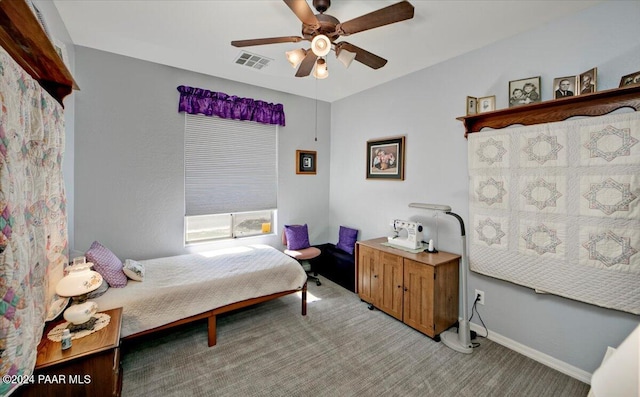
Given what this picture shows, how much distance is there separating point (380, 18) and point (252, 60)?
1806 mm

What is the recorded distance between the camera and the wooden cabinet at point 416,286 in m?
2.60

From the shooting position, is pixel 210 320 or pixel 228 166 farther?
pixel 228 166

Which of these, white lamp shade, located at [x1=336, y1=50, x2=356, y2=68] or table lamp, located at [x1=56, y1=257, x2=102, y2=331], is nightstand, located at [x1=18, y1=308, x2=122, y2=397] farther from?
white lamp shade, located at [x1=336, y1=50, x2=356, y2=68]

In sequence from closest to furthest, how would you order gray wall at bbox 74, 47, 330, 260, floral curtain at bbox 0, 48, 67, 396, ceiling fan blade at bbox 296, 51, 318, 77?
floral curtain at bbox 0, 48, 67, 396 → ceiling fan blade at bbox 296, 51, 318, 77 → gray wall at bbox 74, 47, 330, 260

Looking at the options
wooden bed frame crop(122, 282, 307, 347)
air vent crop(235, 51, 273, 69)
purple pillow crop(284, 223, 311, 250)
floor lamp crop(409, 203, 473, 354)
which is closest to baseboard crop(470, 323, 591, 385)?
floor lamp crop(409, 203, 473, 354)

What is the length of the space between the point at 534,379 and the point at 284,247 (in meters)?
3.17

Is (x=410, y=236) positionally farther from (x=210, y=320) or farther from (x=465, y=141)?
(x=210, y=320)

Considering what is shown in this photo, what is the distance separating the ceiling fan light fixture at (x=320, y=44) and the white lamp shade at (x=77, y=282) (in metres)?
2.18

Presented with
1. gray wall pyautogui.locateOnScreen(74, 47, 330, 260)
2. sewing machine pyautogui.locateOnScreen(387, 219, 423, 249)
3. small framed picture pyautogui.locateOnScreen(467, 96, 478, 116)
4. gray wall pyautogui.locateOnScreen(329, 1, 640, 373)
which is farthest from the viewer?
sewing machine pyautogui.locateOnScreen(387, 219, 423, 249)

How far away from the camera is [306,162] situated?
4.45 metres

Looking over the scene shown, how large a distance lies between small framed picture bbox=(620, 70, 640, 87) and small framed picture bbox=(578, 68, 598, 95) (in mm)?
136

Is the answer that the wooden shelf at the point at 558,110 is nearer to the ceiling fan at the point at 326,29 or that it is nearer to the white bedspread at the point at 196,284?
the ceiling fan at the point at 326,29

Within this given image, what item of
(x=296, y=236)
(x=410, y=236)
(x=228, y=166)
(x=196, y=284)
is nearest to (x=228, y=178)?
(x=228, y=166)

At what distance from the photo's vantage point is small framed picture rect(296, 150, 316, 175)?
4.36 metres
